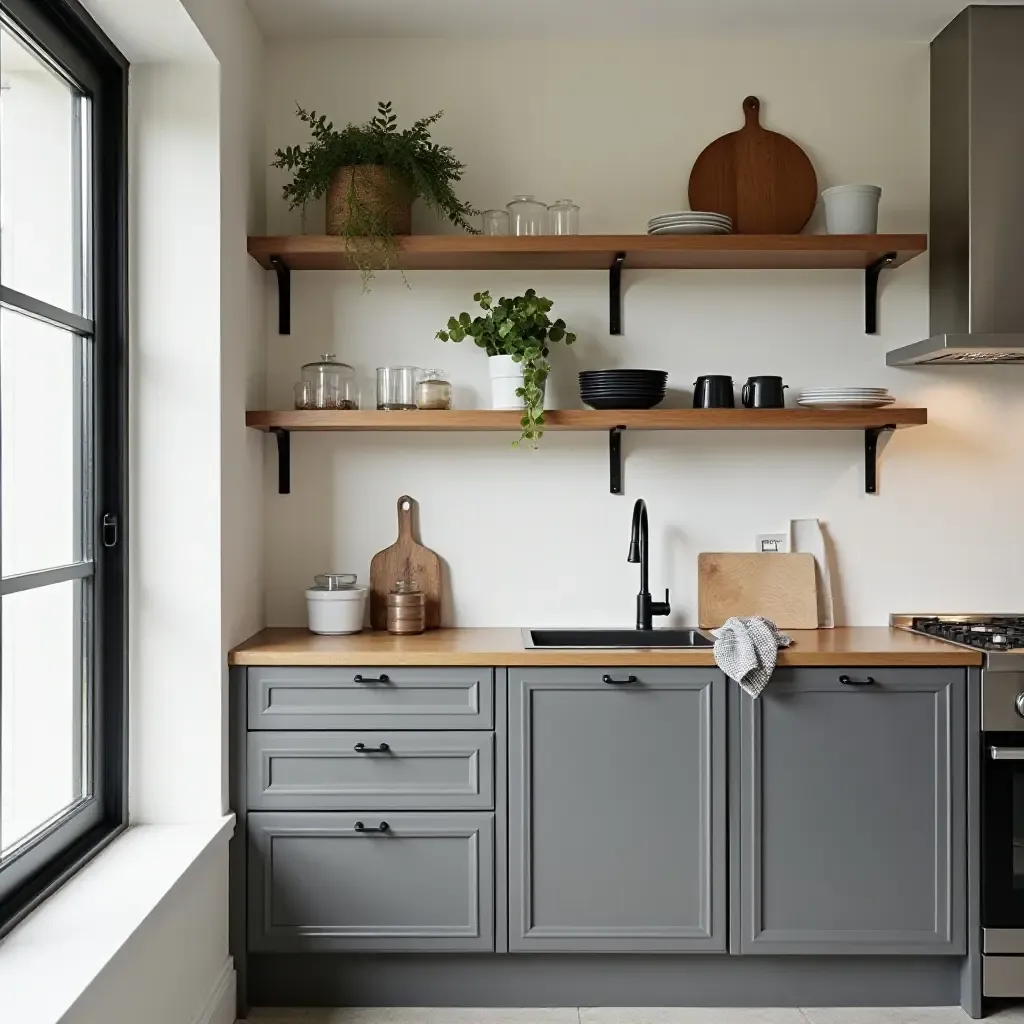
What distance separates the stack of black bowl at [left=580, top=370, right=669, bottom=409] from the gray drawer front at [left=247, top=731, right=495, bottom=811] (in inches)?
37.0

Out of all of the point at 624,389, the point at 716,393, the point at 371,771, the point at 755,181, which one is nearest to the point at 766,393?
the point at 716,393

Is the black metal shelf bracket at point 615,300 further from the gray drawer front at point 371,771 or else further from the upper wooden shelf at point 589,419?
the gray drawer front at point 371,771

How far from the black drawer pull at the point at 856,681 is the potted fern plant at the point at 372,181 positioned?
1552 millimetres

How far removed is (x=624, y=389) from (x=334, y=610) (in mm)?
990

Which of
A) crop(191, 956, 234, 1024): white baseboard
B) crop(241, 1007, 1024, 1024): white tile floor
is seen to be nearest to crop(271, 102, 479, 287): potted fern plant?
crop(191, 956, 234, 1024): white baseboard

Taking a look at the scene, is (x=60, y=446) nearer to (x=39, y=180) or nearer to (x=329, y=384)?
(x=39, y=180)

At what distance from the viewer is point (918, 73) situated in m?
3.08

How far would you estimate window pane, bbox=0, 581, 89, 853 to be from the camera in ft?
6.36

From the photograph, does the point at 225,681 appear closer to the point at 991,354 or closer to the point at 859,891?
the point at 859,891

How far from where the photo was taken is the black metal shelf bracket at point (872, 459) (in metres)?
3.05

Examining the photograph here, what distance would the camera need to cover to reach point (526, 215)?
115 inches

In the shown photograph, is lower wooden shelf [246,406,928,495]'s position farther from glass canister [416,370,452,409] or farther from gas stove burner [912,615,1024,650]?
gas stove burner [912,615,1024,650]

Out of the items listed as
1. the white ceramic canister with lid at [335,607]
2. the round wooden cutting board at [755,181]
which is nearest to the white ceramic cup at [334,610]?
the white ceramic canister with lid at [335,607]

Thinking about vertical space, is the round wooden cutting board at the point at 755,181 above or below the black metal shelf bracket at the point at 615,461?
above
